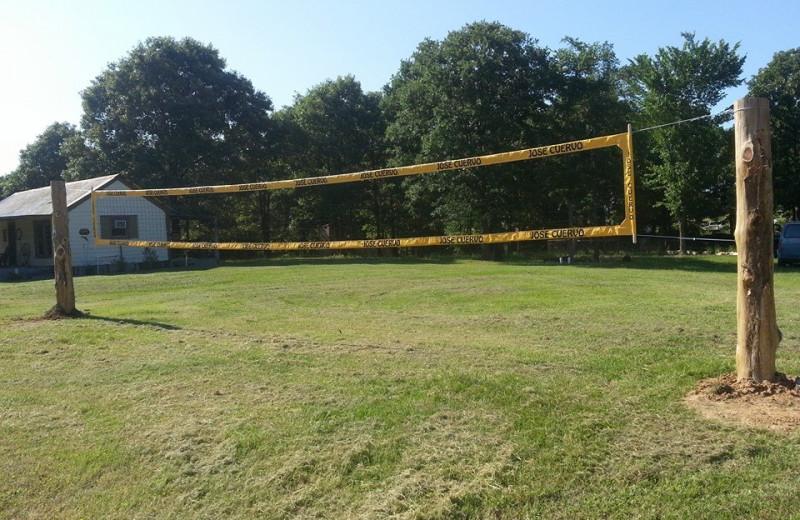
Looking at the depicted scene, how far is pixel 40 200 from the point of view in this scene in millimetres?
26656

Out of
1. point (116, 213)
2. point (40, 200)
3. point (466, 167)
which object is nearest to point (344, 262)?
point (116, 213)

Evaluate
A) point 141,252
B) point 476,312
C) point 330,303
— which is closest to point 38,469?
point 476,312

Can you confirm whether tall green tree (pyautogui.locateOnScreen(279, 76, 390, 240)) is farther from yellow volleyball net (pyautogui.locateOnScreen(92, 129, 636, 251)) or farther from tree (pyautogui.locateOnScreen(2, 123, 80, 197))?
yellow volleyball net (pyautogui.locateOnScreen(92, 129, 636, 251))

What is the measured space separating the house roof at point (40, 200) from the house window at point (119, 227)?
1.33m

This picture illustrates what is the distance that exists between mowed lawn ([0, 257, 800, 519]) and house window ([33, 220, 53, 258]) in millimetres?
19023

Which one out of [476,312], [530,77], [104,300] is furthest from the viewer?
[530,77]

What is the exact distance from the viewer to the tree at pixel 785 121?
3127 centimetres

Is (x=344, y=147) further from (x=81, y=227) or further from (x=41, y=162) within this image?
(x=41, y=162)

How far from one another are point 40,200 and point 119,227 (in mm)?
3625

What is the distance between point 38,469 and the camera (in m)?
4.17

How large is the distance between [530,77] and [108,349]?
22.1 m

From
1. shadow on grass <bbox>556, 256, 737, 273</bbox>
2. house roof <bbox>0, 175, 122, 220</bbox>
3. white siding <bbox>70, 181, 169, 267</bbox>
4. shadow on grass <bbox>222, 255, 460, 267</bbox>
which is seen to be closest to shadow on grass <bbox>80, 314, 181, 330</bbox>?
shadow on grass <bbox>222, 255, 460, 267</bbox>

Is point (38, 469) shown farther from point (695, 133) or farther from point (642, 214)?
point (642, 214)

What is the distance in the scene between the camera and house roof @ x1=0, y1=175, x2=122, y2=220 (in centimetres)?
2449
